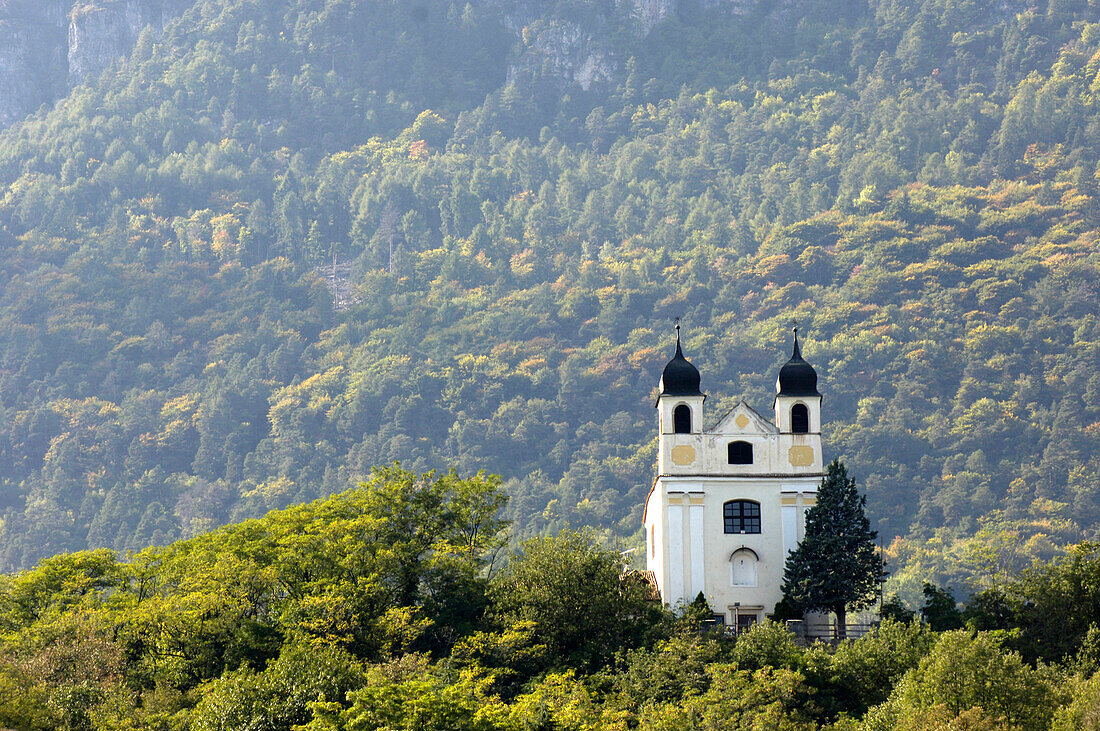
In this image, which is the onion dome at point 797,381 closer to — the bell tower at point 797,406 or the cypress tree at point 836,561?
the bell tower at point 797,406

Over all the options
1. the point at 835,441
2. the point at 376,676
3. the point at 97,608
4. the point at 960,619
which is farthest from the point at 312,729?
the point at 835,441

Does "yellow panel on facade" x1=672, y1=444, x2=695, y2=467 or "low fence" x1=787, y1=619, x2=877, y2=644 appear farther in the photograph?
"yellow panel on facade" x1=672, y1=444, x2=695, y2=467

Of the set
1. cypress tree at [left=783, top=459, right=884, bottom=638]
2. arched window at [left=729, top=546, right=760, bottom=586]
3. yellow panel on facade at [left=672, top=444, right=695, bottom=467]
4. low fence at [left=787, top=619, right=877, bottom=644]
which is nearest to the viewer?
low fence at [left=787, top=619, right=877, bottom=644]

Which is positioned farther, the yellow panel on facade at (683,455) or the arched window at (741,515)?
the yellow panel on facade at (683,455)

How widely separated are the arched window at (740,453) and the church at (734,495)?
42 millimetres

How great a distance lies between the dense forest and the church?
2.95 m

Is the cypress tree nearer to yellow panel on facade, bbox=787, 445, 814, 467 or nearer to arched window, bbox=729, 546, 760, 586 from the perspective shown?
arched window, bbox=729, 546, 760, 586

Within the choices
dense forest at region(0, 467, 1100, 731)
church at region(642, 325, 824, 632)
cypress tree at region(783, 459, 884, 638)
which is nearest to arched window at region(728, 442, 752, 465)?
church at region(642, 325, 824, 632)

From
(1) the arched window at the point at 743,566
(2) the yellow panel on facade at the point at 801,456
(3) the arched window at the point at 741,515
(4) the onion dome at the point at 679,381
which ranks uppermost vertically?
(4) the onion dome at the point at 679,381

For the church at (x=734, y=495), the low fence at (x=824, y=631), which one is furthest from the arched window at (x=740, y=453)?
the low fence at (x=824, y=631)

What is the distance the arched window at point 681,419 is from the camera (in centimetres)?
7906

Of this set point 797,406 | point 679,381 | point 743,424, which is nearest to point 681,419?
point 679,381

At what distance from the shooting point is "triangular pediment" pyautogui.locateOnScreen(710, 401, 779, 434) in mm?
78562

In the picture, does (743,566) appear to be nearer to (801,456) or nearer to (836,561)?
(801,456)
